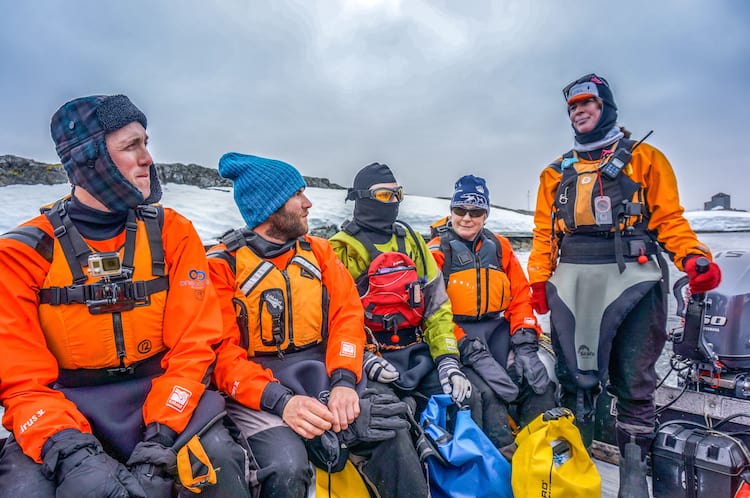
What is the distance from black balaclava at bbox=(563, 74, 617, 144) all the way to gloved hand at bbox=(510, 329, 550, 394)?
4.24 feet

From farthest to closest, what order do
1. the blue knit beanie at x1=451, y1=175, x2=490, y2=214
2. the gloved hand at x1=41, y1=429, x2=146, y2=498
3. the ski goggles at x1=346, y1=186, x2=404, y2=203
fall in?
the blue knit beanie at x1=451, y1=175, x2=490, y2=214
the ski goggles at x1=346, y1=186, x2=404, y2=203
the gloved hand at x1=41, y1=429, x2=146, y2=498

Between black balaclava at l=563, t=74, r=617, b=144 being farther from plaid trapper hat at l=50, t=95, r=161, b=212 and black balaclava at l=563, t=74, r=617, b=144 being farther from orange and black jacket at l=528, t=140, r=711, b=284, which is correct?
plaid trapper hat at l=50, t=95, r=161, b=212

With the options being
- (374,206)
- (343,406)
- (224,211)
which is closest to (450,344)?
(343,406)

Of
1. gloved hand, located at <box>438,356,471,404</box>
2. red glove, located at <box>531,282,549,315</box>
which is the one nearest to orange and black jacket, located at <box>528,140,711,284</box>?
red glove, located at <box>531,282,549,315</box>

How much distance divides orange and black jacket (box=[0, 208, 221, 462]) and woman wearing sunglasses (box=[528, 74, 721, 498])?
2.00 meters

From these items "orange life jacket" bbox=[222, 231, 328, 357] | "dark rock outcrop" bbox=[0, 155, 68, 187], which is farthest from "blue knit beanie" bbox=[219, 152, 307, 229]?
"dark rock outcrop" bbox=[0, 155, 68, 187]

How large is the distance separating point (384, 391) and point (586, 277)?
1343 mm

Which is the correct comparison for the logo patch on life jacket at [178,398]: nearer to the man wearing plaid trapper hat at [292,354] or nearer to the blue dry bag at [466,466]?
the man wearing plaid trapper hat at [292,354]

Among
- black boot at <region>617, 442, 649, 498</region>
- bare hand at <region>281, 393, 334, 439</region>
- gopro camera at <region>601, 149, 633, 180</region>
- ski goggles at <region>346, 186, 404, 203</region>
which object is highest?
gopro camera at <region>601, 149, 633, 180</region>

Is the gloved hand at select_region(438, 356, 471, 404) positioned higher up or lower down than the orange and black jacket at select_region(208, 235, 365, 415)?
lower down

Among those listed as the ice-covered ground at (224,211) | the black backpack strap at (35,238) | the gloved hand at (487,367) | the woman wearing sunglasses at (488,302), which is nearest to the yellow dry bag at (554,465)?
the gloved hand at (487,367)

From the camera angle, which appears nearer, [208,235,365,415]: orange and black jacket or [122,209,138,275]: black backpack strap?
[122,209,138,275]: black backpack strap

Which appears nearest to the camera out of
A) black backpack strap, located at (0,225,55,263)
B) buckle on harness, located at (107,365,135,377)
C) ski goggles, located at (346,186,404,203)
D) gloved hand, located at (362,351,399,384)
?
black backpack strap, located at (0,225,55,263)

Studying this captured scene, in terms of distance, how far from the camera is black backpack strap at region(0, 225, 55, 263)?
5.62ft
